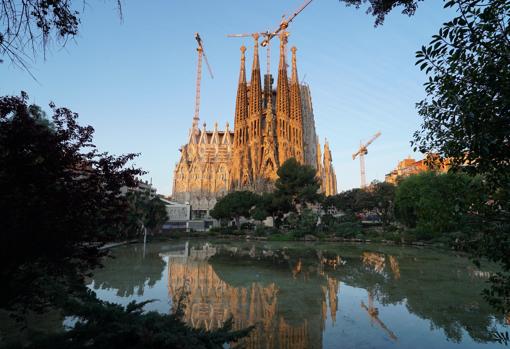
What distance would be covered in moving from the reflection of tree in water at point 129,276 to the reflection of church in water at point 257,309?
974 mm

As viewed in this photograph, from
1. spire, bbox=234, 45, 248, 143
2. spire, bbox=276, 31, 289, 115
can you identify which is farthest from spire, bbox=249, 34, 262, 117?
spire, bbox=276, 31, 289, 115

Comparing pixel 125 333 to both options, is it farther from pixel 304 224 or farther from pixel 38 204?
pixel 304 224

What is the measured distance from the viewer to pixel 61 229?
4562 millimetres

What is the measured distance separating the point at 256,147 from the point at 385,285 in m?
55.0

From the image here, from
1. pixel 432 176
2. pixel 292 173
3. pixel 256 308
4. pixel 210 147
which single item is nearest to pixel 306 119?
pixel 210 147

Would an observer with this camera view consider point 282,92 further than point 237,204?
Yes

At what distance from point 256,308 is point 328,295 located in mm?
2756

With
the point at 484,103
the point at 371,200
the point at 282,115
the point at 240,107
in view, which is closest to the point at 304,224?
the point at 371,200

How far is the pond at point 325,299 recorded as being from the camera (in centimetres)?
639

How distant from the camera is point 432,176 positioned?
27906mm

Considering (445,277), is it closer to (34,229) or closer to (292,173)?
(34,229)

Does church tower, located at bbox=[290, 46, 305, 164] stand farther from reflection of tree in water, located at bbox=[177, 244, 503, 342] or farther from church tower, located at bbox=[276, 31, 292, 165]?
reflection of tree in water, located at bbox=[177, 244, 503, 342]

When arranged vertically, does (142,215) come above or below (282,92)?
below

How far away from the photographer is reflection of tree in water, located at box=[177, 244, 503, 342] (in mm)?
7504
